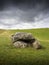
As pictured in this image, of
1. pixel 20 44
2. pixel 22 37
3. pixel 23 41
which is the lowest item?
pixel 20 44

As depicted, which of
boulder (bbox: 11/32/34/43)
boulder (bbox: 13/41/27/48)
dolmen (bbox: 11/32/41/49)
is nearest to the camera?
boulder (bbox: 13/41/27/48)

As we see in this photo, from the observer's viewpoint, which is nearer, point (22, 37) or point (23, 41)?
point (22, 37)

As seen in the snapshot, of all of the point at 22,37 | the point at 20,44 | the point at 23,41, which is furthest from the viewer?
the point at 23,41

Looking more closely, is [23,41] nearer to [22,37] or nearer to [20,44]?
[22,37]

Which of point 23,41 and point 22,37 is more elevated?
point 22,37

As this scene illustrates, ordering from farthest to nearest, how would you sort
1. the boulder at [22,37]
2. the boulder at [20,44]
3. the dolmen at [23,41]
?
the boulder at [22,37] → the dolmen at [23,41] → the boulder at [20,44]

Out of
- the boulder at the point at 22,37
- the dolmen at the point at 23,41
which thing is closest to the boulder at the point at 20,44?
the dolmen at the point at 23,41

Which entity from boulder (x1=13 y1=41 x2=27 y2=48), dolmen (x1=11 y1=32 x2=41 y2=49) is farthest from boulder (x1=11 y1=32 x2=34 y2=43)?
boulder (x1=13 y1=41 x2=27 y2=48)

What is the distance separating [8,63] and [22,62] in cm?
159

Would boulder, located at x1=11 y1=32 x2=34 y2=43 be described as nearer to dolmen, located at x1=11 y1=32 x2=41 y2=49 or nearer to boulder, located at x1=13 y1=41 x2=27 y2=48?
dolmen, located at x1=11 y1=32 x2=41 y2=49

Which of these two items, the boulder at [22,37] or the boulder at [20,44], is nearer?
the boulder at [20,44]

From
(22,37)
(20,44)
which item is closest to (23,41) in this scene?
(22,37)

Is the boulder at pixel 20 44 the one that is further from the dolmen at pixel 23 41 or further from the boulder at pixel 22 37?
the boulder at pixel 22 37

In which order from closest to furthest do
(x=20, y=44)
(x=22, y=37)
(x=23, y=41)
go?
(x=20, y=44) → (x=22, y=37) → (x=23, y=41)
